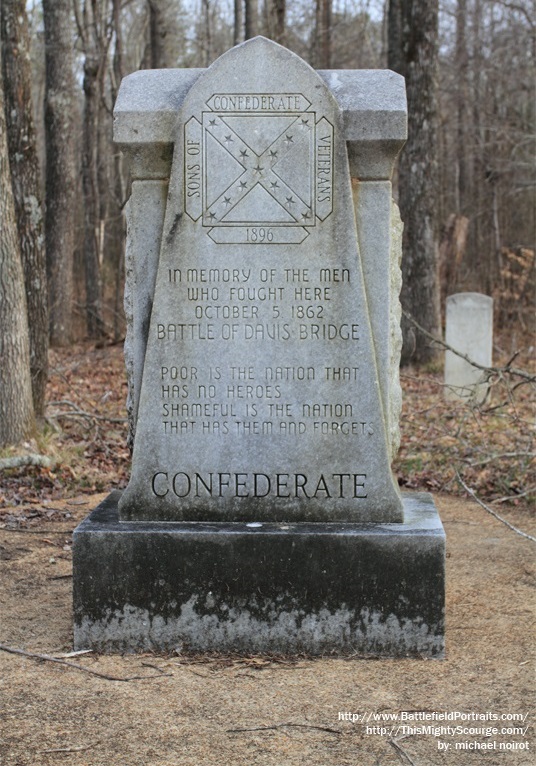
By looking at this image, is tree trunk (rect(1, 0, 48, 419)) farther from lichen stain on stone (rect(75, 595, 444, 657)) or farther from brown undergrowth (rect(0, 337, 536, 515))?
lichen stain on stone (rect(75, 595, 444, 657))

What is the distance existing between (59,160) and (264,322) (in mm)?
14445

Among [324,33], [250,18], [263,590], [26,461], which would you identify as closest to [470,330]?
[26,461]

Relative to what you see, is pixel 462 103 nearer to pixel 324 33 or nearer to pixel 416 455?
pixel 324 33

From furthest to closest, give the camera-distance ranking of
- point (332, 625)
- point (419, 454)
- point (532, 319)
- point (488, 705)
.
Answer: point (532, 319) < point (419, 454) < point (332, 625) < point (488, 705)

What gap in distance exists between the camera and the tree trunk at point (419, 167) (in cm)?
1394

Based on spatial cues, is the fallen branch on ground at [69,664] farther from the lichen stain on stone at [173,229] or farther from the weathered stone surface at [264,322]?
the lichen stain on stone at [173,229]

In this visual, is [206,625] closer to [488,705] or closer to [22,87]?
[488,705]

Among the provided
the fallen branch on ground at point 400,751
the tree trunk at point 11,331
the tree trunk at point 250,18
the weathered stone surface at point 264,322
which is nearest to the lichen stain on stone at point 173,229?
the weathered stone surface at point 264,322

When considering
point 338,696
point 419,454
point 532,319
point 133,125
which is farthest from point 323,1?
point 338,696

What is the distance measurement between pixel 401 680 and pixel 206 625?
816 mm

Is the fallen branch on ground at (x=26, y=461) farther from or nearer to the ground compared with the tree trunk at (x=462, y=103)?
nearer to the ground

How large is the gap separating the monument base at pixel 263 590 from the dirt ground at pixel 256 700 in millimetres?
92

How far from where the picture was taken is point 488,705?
3414 mm

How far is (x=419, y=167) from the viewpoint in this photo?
46.9ft
